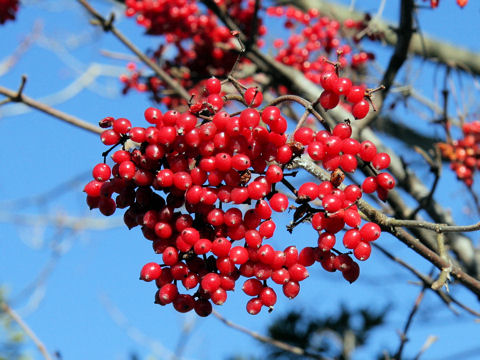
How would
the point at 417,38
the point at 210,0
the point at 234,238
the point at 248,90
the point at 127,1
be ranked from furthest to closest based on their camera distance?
the point at 417,38
the point at 127,1
the point at 210,0
the point at 248,90
the point at 234,238

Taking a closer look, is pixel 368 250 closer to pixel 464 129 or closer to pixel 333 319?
pixel 464 129

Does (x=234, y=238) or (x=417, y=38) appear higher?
(x=417, y=38)

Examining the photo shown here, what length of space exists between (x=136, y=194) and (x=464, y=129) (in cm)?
219

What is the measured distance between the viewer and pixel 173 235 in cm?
117

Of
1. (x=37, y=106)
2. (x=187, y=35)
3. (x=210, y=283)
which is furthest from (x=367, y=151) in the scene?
(x=187, y=35)

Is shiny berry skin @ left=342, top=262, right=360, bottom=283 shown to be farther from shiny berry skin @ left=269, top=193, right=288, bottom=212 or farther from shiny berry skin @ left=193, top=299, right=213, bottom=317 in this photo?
shiny berry skin @ left=193, top=299, right=213, bottom=317

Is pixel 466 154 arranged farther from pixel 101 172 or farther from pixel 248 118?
pixel 101 172

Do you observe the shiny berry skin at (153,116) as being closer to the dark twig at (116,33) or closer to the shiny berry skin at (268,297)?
the shiny berry skin at (268,297)

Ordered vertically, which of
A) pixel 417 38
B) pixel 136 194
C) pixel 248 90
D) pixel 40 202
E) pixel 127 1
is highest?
pixel 417 38

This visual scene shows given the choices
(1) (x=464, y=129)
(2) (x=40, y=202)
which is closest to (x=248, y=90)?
(1) (x=464, y=129)

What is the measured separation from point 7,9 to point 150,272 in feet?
8.14

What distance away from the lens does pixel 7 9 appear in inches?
120

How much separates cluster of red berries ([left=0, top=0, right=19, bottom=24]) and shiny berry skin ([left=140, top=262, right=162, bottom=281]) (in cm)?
243

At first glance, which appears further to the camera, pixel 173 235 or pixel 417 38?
pixel 417 38
